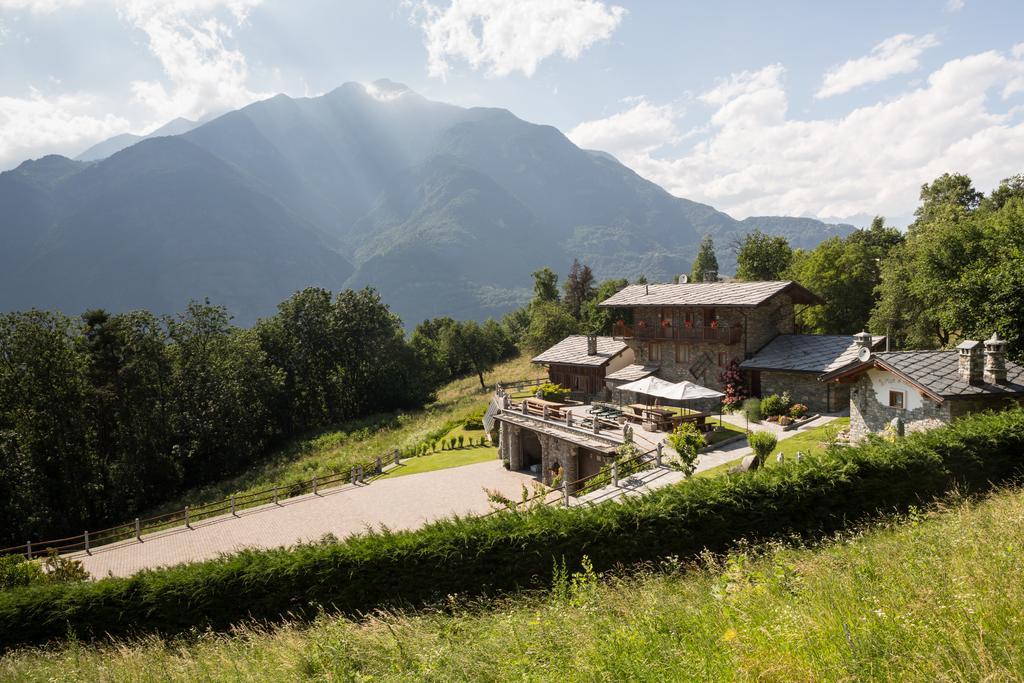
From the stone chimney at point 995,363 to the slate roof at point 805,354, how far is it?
893 centimetres

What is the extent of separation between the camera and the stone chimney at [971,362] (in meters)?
17.7

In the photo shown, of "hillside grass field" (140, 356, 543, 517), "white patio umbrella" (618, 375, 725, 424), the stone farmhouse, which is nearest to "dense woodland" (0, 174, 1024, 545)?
"hillside grass field" (140, 356, 543, 517)

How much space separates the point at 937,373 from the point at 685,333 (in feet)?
53.1

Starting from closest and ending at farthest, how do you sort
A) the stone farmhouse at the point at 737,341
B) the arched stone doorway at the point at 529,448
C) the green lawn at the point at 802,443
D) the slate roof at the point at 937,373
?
the slate roof at the point at 937,373, the green lawn at the point at 802,443, the stone farmhouse at the point at 737,341, the arched stone doorway at the point at 529,448

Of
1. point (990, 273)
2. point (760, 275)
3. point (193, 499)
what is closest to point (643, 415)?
point (990, 273)

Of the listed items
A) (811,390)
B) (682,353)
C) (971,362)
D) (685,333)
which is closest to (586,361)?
(682,353)

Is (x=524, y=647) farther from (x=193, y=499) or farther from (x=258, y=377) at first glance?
(x=258, y=377)

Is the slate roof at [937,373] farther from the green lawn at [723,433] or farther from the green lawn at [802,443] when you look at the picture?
the green lawn at [723,433]

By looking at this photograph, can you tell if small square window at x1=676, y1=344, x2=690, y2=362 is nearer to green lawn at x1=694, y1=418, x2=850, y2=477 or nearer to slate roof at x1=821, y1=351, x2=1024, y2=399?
green lawn at x1=694, y1=418, x2=850, y2=477

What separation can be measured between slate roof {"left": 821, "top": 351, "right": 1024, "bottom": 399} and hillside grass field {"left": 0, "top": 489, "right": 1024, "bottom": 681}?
675 cm

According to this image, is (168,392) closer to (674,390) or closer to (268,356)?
(268,356)

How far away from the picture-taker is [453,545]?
1141 centimetres

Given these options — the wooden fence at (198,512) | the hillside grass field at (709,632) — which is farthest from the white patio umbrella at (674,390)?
the wooden fence at (198,512)

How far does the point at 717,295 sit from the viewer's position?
3291 cm
